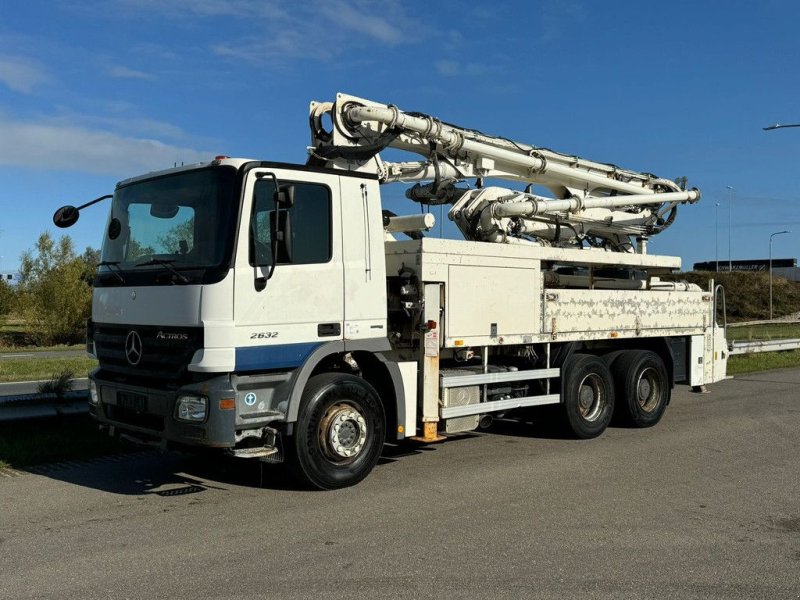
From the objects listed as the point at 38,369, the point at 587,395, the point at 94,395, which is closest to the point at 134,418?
the point at 94,395

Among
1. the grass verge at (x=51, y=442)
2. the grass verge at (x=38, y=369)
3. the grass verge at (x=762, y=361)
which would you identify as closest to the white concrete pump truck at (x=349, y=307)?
the grass verge at (x=51, y=442)

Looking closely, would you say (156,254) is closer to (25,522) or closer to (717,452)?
(25,522)

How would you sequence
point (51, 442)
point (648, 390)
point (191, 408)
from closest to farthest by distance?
1. point (191, 408)
2. point (51, 442)
3. point (648, 390)

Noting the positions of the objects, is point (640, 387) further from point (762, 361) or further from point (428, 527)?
point (762, 361)

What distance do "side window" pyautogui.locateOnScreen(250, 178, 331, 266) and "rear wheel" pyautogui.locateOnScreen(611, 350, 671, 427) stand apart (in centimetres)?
511

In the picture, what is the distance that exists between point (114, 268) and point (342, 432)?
101 inches

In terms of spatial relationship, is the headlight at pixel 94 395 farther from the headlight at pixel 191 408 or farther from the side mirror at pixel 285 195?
the side mirror at pixel 285 195

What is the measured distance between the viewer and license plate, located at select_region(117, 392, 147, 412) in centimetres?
638

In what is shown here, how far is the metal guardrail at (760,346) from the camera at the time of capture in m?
18.5

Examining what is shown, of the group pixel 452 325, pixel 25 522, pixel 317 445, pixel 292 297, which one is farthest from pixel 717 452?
pixel 25 522

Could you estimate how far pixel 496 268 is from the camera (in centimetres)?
834

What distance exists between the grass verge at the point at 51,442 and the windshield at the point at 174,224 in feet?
7.52

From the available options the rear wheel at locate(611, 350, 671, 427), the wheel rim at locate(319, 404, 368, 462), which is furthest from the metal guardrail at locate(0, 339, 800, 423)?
the rear wheel at locate(611, 350, 671, 427)

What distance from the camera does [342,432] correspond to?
6801 millimetres
